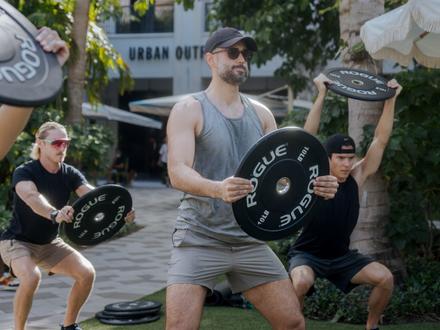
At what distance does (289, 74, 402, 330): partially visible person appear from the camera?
534 cm

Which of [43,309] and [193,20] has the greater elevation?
[193,20]

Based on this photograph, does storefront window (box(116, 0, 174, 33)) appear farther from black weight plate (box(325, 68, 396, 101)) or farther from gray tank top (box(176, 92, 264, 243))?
gray tank top (box(176, 92, 264, 243))

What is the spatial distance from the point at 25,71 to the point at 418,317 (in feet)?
16.0

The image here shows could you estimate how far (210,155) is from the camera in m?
3.78

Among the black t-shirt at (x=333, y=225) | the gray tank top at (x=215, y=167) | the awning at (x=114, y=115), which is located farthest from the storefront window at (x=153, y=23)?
the gray tank top at (x=215, y=167)

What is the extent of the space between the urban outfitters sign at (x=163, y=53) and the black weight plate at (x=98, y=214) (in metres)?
20.7

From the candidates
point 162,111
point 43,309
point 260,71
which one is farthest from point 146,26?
point 43,309

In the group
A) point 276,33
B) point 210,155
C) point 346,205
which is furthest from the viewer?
point 276,33

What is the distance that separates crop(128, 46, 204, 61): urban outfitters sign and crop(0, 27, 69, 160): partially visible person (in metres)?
23.4

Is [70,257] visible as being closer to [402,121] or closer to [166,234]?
[402,121]

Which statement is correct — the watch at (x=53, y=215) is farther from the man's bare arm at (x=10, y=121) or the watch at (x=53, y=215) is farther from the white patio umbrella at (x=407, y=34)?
the white patio umbrella at (x=407, y=34)

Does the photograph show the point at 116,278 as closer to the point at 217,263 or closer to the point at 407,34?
the point at 407,34

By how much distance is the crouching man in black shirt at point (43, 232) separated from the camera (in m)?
5.29

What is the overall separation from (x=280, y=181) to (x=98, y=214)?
7.65ft
